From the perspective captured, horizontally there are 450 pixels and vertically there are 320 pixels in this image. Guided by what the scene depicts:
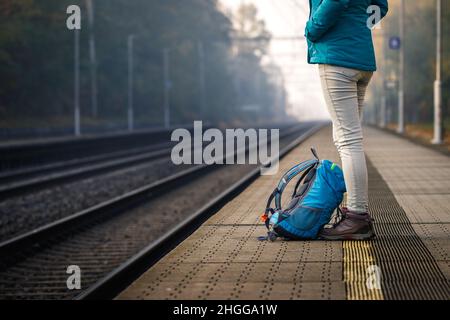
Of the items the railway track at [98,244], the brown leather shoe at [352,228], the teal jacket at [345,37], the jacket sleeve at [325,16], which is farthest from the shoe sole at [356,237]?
the railway track at [98,244]

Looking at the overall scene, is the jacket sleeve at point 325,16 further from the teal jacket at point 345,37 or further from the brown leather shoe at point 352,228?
the brown leather shoe at point 352,228

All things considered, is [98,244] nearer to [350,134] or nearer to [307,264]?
[350,134]

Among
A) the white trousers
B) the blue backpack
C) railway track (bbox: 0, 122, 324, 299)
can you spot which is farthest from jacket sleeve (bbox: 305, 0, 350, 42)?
railway track (bbox: 0, 122, 324, 299)

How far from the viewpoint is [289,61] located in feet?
511

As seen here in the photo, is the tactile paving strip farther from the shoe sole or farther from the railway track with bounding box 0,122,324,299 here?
the railway track with bounding box 0,122,324,299

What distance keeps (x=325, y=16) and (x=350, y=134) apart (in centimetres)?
92

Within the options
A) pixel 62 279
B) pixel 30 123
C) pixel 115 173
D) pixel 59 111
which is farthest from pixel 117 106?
pixel 62 279

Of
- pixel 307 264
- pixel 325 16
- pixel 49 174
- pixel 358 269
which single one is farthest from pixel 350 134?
pixel 49 174

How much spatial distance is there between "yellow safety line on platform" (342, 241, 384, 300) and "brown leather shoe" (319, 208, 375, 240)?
2.3 inches

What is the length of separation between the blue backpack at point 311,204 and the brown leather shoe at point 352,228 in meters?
0.11

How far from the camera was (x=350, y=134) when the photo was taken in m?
6.95

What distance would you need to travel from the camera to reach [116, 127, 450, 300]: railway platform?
5188 mm

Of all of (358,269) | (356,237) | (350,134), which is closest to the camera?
(358,269)
